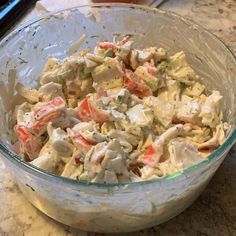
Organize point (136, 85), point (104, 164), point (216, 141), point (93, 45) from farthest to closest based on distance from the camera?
point (93, 45)
point (136, 85)
point (216, 141)
point (104, 164)

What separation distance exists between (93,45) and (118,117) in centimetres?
32

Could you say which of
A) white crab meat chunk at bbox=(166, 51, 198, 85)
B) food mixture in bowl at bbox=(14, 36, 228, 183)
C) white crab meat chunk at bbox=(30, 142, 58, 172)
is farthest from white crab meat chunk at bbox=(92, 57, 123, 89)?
white crab meat chunk at bbox=(30, 142, 58, 172)

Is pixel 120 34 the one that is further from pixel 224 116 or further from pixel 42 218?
pixel 42 218

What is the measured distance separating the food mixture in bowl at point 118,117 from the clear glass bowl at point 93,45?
0.04 metres

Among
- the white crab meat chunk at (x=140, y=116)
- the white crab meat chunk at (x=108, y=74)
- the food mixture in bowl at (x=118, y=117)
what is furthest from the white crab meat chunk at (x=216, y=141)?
the white crab meat chunk at (x=108, y=74)

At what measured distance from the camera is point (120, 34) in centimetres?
113

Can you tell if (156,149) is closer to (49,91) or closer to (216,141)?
(216,141)

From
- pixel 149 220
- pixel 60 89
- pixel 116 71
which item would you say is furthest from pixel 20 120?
pixel 149 220

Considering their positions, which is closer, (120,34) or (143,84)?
(143,84)

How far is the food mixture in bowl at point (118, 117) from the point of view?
0.79 m

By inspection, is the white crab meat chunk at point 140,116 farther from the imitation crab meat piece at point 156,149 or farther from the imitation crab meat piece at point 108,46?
the imitation crab meat piece at point 108,46

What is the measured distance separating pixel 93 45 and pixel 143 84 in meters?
0.22

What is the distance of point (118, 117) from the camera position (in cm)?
87

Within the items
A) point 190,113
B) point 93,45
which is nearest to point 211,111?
point 190,113
